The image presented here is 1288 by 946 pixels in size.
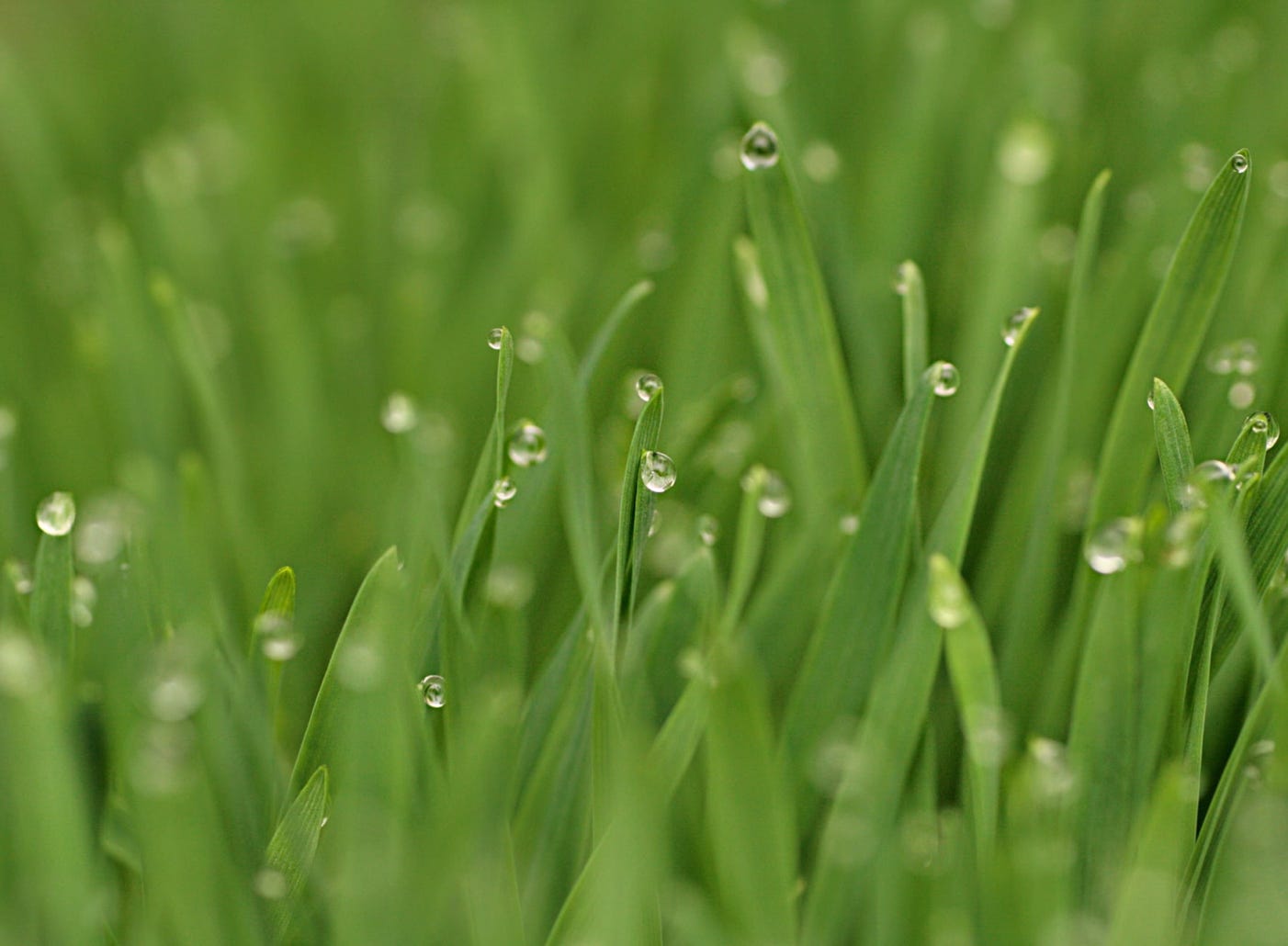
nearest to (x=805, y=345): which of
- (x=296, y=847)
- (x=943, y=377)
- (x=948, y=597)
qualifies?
(x=943, y=377)

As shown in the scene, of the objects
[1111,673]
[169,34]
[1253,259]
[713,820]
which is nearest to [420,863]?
[713,820]

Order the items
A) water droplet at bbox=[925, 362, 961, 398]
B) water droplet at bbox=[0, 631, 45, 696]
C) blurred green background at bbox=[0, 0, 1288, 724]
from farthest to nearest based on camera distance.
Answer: blurred green background at bbox=[0, 0, 1288, 724] < water droplet at bbox=[925, 362, 961, 398] < water droplet at bbox=[0, 631, 45, 696]

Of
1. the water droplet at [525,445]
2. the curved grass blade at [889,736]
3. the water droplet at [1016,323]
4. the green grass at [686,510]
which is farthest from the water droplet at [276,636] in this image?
the water droplet at [1016,323]

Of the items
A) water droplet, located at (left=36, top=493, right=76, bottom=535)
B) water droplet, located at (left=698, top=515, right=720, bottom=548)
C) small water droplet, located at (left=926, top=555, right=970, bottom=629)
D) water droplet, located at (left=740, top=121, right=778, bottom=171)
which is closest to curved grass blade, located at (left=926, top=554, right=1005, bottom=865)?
small water droplet, located at (left=926, top=555, right=970, bottom=629)

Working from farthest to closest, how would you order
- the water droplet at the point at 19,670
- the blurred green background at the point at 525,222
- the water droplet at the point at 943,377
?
the blurred green background at the point at 525,222 < the water droplet at the point at 943,377 < the water droplet at the point at 19,670

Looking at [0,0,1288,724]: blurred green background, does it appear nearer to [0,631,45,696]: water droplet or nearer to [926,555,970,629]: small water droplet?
[0,631,45,696]: water droplet

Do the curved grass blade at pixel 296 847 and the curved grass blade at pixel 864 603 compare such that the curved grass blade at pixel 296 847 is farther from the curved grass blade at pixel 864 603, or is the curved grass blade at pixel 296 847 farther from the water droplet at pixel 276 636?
the curved grass blade at pixel 864 603

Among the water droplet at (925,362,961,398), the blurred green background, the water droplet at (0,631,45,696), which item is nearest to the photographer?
the water droplet at (0,631,45,696)

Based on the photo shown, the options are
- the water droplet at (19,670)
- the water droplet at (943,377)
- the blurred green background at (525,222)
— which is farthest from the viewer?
the blurred green background at (525,222)
